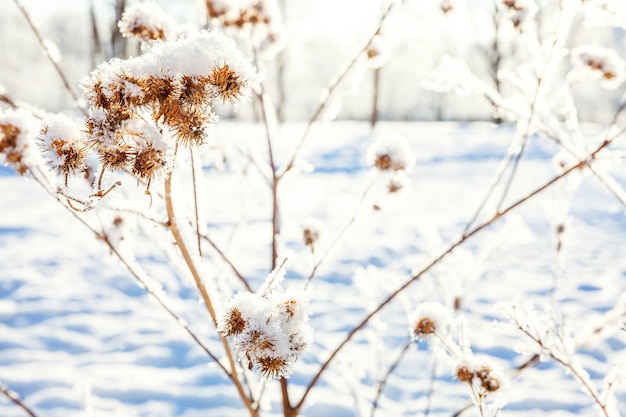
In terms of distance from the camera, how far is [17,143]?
0.93 m

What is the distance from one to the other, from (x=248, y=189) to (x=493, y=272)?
3.30m

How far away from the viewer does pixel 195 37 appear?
87 centimetres

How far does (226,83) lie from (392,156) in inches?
31.2

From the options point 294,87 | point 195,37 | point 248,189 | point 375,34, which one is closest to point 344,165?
point 248,189

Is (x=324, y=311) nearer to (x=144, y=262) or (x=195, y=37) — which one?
(x=144, y=262)

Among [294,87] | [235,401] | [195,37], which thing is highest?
[294,87]

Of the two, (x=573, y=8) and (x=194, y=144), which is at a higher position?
(x=573, y=8)

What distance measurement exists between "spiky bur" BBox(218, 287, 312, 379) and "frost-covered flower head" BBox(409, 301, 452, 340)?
588mm

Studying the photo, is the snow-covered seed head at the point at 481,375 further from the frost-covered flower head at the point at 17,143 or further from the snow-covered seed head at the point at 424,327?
the frost-covered flower head at the point at 17,143

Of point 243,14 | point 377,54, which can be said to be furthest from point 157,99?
point 377,54

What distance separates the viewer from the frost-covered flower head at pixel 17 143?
922 millimetres

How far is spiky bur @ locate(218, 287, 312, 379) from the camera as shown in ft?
2.73

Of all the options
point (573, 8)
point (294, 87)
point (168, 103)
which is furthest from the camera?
point (294, 87)

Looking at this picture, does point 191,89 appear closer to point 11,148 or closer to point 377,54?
point 11,148
